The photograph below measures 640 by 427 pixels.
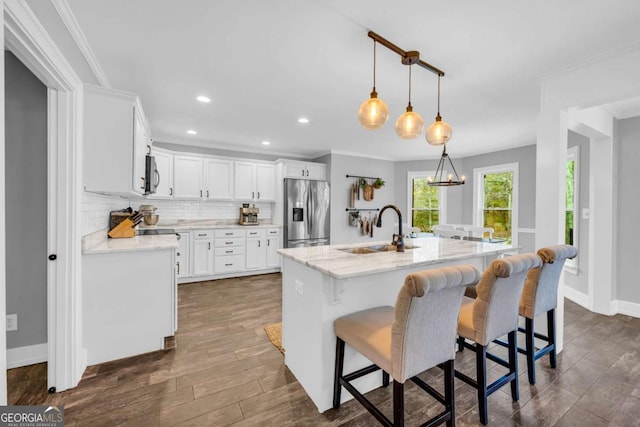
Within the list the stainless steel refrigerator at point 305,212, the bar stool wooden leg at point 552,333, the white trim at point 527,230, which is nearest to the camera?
the bar stool wooden leg at point 552,333

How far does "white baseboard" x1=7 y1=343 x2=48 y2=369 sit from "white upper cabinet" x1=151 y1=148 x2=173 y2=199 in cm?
264

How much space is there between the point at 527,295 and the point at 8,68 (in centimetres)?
410

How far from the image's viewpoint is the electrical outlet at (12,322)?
2.13m

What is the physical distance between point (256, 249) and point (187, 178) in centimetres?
169

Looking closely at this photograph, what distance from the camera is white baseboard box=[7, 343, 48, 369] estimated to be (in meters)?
2.13

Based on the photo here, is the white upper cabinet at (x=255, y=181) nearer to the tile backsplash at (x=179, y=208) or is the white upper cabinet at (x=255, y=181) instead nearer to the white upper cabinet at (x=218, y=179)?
the white upper cabinet at (x=218, y=179)

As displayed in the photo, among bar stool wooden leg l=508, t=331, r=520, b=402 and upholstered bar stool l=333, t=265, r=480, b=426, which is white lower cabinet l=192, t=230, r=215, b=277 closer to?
upholstered bar stool l=333, t=265, r=480, b=426

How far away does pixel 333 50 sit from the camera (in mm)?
2143

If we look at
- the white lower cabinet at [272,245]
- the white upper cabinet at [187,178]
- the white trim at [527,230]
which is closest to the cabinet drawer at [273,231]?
the white lower cabinet at [272,245]

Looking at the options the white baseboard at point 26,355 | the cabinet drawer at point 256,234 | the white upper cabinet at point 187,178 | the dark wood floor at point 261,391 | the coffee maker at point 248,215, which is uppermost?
the white upper cabinet at point 187,178

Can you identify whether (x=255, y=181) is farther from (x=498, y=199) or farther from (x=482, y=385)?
(x=498, y=199)

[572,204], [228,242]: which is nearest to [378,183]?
[572,204]

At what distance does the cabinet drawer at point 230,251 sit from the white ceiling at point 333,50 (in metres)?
2.16

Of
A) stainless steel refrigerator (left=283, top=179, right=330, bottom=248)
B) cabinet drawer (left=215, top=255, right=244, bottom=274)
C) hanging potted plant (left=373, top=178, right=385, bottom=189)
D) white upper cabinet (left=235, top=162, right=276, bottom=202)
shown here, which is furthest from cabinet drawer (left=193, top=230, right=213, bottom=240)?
hanging potted plant (left=373, top=178, right=385, bottom=189)
